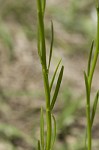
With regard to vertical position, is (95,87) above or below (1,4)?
below

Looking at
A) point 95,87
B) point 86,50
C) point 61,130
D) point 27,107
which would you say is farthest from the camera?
point 86,50

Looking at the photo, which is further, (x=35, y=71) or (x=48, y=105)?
(x=35, y=71)

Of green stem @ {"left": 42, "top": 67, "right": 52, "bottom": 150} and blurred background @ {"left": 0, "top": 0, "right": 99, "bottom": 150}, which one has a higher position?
green stem @ {"left": 42, "top": 67, "right": 52, "bottom": 150}

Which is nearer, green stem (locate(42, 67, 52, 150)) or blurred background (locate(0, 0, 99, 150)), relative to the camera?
green stem (locate(42, 67, 52, 150))

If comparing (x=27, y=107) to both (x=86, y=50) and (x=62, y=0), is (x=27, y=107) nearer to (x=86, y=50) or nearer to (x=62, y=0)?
(x=86, y=50)

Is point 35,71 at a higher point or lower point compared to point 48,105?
lower

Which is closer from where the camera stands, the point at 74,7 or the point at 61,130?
the point at 61,130

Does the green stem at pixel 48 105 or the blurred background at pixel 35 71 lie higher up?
the green stem at pixel 48 105

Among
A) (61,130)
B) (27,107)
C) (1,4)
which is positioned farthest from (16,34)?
(61,130)
